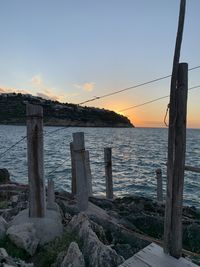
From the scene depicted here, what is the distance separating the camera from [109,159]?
45.2 feet

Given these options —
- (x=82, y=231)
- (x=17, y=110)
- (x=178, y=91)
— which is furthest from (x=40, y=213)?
(x=17, y=110)

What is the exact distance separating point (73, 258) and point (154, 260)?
127 cm

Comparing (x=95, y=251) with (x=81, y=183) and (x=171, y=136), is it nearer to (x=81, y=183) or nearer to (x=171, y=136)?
(x=171, y=136)

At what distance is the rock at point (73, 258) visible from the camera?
541 centimetres

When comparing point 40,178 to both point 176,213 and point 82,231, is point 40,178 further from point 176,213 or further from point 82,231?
point 176,213

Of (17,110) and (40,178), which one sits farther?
(17,110)

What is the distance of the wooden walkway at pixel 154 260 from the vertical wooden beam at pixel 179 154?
17 cm

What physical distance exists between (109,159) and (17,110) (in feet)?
411

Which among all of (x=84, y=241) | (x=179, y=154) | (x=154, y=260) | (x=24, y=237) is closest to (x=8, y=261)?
(x=24, y=237)

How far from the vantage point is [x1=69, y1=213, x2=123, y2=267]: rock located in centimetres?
562

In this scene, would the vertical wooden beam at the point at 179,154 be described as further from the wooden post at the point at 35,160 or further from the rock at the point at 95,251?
the wooden post at the point at 35,160

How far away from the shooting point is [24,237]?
6270 millimetres

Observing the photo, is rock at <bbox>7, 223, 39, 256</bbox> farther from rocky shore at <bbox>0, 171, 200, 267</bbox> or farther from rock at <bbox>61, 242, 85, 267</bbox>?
rock at <bbox>61, 242, 85, 267</bbox>

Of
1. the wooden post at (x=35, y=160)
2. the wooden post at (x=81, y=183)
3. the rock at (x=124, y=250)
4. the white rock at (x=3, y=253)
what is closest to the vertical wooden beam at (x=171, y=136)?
the rock at (x=124, y=250)
